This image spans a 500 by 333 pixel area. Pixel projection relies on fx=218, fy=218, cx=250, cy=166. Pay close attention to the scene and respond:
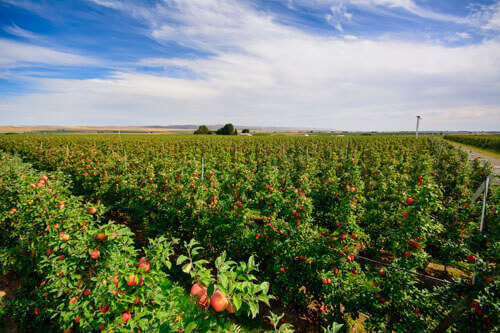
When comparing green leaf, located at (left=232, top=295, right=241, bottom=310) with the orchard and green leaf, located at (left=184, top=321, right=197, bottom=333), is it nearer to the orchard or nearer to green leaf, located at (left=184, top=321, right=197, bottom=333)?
the orchard

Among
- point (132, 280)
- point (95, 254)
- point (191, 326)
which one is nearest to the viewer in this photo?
point (191, 326)

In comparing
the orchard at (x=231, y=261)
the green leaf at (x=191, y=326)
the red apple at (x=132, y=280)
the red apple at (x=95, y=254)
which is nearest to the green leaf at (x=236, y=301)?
the orchard at (x=231, y=261)

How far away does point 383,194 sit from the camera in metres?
8.12

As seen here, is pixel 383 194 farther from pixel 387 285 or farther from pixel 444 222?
pixel 387 285

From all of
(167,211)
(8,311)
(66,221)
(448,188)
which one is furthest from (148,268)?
(448,188)

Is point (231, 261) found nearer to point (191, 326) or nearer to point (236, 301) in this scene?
point (236, 301)

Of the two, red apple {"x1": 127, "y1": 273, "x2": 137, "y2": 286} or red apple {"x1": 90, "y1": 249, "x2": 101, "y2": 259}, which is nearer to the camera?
red apple {"x1": 127, "y1": 273, "x2": 137, "y2": 286}

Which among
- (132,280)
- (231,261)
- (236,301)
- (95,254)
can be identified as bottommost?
(132,280)

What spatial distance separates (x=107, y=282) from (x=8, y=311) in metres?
2.84

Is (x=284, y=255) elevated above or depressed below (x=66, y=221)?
below

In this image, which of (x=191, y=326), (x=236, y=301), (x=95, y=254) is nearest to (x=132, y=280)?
(x=95, y=254)

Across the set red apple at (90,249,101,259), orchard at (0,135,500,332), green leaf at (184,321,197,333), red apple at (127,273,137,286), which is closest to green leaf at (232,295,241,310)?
orchard at (0,135,500,332)

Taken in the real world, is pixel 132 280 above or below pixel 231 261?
below

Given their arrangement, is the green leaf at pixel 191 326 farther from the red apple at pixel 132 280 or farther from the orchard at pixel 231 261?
the red apple at pixel 132 280
